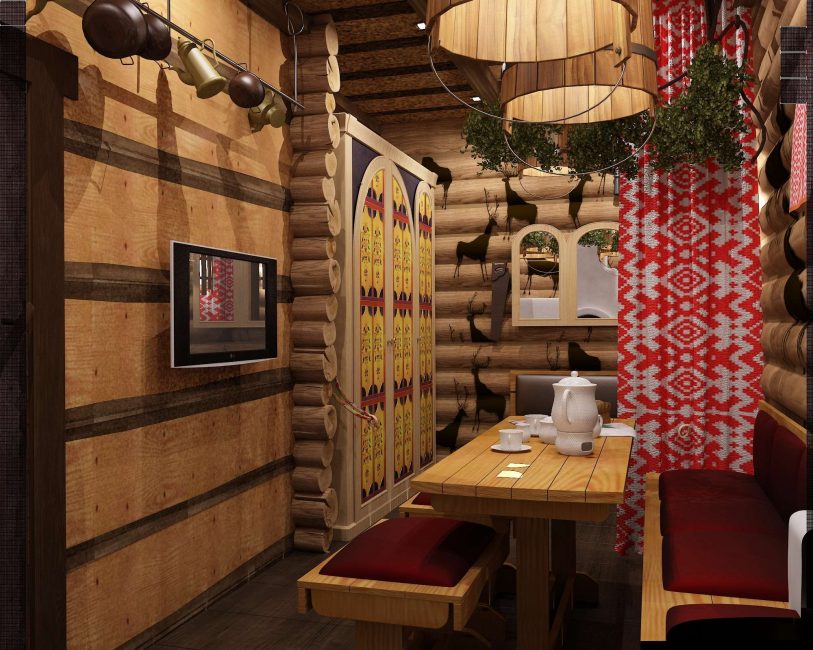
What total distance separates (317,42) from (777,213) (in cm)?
292

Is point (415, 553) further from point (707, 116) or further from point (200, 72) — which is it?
point (707, 116)

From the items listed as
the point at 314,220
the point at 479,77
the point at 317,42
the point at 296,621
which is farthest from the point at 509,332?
the point at 296,621

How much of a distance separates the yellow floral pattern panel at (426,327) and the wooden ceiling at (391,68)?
835 millimetres

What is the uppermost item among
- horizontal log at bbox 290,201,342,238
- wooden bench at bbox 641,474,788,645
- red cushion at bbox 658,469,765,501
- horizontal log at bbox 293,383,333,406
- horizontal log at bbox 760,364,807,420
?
horizontal log at bbox 290,201,342,238

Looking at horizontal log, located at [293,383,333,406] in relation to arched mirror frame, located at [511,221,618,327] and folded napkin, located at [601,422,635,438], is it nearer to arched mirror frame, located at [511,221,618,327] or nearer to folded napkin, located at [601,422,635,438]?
folded napkin, located at [601,422,635,438]

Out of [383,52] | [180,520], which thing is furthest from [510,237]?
[180,520]

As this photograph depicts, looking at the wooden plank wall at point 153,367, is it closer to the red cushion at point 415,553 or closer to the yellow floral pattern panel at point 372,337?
the yellow floral pattern panel at point 372,337

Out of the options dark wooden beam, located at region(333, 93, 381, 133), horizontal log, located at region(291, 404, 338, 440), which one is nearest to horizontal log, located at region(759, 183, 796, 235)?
horizontal log, located at region(291, 404, 338, 440)

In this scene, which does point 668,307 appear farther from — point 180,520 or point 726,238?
point 180,520

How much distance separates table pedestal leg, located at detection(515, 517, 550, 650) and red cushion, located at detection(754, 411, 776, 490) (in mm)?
1235

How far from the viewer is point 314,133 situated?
15.5 feet

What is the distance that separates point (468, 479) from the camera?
2598 mm

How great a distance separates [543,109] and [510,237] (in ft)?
12.3

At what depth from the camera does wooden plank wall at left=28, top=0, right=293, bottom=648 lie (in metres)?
2.93
